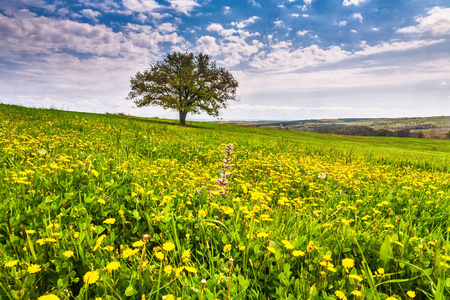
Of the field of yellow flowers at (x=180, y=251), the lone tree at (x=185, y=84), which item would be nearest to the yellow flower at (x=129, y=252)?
the field of yellow flowers at (x=180, y=251)

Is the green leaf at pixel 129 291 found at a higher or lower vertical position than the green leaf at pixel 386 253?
higher

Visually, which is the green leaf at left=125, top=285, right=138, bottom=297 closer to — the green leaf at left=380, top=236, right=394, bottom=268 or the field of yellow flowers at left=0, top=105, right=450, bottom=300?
the field of yellow flowers at left=0, top=105, right=450, bottom=300

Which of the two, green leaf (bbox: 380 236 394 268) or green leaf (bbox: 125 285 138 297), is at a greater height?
green leaf (bbox: 125 285 138 297)

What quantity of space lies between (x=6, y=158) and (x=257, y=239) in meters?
5.31

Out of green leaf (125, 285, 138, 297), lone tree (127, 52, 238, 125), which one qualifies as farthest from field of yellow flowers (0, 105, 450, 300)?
lone tree (127, 52, 238, 125)

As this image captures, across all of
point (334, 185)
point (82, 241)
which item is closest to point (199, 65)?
point (334, 185)

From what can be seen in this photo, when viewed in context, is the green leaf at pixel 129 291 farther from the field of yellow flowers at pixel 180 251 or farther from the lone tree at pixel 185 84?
the lone tree at pixel 185 84

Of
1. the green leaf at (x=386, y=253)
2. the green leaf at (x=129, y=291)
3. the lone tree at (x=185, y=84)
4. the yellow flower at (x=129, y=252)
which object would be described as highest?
the lone tree at (x=185, y=84)


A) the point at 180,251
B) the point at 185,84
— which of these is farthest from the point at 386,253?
the point at 185,84

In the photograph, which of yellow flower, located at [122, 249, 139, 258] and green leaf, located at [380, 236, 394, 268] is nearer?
yellow flower, located at [122, 249, 139, 258]

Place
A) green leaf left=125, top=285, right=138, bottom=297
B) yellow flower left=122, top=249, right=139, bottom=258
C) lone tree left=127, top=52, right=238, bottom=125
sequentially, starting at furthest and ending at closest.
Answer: lone tree left=127, top=52, right=238, bottom=125 → yellow flower left=122, top=249, right=139, bottom=258 → green leaf left=125, top=285, right=138, bottom=297

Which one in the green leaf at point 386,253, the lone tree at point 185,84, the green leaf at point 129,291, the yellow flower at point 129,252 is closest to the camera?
the green leaf at point 129,291

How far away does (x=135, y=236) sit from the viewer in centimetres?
276

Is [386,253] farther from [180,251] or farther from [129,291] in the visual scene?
[129,291]
